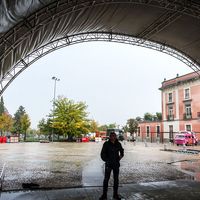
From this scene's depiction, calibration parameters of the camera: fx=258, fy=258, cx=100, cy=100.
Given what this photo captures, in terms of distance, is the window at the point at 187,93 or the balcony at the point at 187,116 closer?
the balcony at the point at 187,116

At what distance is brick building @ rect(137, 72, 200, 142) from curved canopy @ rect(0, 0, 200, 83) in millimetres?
27344

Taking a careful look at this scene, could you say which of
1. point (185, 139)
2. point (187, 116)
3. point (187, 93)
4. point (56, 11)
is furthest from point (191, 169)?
point (187, 93)

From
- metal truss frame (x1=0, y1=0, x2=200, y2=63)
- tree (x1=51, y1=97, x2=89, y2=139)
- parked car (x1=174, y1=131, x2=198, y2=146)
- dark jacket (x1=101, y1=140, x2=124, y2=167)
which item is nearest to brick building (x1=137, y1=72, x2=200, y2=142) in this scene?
parked car (x1=174, y1=131, x2=198, y2=146)

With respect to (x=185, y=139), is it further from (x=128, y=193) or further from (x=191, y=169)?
(x=128, y=193)

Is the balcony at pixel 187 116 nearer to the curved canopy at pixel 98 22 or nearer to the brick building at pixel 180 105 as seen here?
the brick building at pixel 180 105

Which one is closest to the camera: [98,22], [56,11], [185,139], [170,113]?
[56,11]

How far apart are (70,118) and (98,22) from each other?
36934mm

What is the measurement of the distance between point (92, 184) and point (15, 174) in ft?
11.4

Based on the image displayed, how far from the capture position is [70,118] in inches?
2004

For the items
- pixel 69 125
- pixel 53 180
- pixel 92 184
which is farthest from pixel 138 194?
pixel 69 125

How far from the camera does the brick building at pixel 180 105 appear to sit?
147 ft

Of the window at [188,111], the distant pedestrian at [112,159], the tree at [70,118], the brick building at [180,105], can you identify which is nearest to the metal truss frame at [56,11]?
the distant pedestrian at [112,159]

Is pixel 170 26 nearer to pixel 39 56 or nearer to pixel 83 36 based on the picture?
pixel 83 36

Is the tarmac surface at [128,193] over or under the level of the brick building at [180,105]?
under
